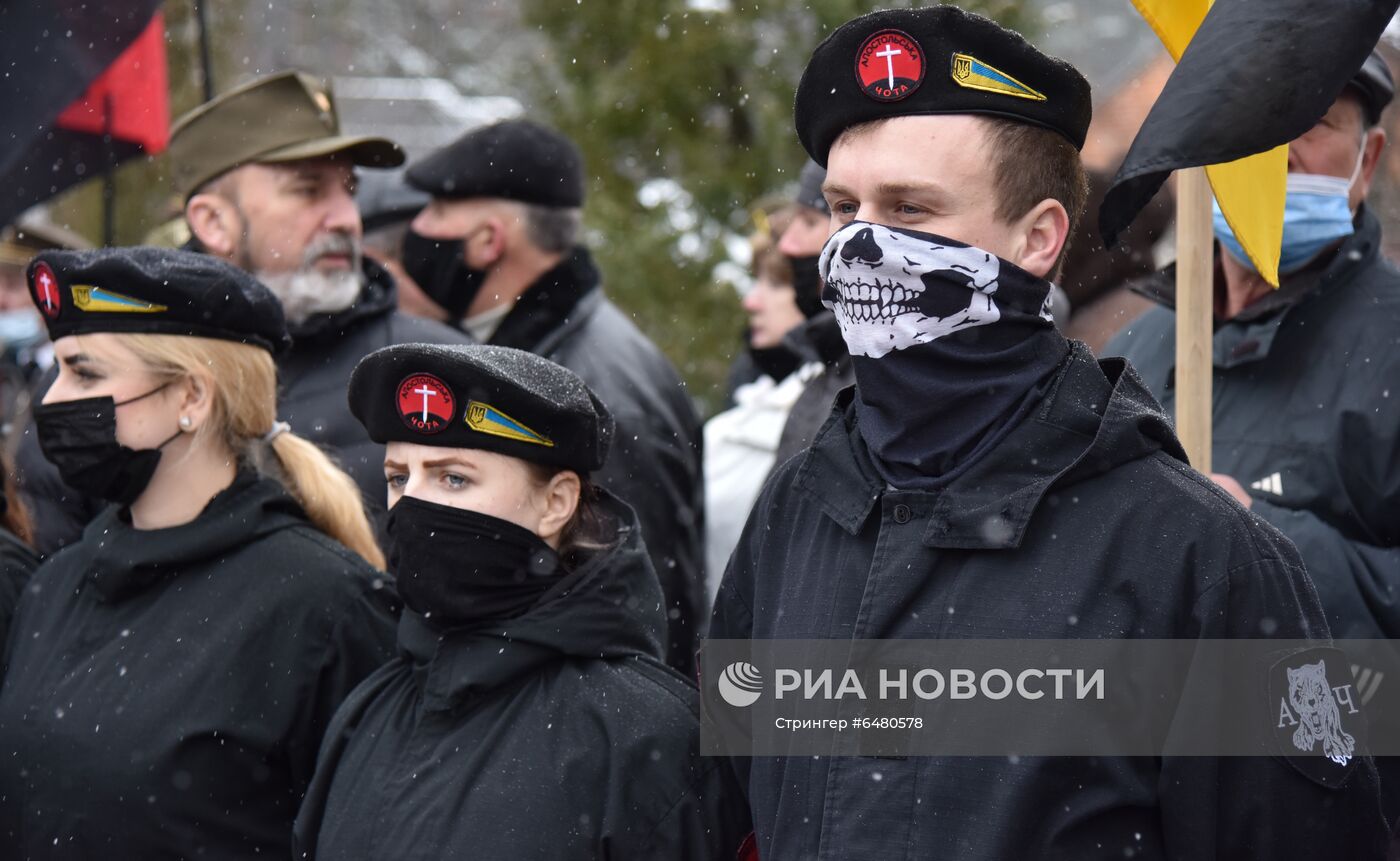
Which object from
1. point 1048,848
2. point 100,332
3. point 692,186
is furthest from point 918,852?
point 692,186

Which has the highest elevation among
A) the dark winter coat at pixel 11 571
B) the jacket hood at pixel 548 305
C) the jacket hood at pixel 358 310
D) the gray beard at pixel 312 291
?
the gray beard at pixel 312 291

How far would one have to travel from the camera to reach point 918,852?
2.48 metres

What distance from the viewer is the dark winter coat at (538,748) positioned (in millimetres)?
3197

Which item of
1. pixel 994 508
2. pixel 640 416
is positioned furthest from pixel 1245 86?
pixel 640 416

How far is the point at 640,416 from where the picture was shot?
5652mm

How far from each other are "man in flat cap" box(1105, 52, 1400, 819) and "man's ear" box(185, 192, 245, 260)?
323cm

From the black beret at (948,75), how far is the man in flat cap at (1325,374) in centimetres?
108

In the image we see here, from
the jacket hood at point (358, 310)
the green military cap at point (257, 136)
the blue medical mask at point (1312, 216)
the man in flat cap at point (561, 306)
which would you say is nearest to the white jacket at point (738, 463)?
the man in flat cap at point (561, 306)

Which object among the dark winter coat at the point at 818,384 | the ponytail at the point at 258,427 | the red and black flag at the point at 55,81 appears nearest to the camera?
the ponytail at the point at 258,427

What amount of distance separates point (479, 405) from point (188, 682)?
101 centimetres

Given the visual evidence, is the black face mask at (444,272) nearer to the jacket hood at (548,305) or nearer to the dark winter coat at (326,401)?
the jacket hood at (548,305)

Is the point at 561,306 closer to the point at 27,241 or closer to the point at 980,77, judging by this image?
the point at 980,77

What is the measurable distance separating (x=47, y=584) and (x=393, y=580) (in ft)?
3.11

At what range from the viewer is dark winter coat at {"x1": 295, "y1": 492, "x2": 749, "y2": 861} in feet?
10.5
